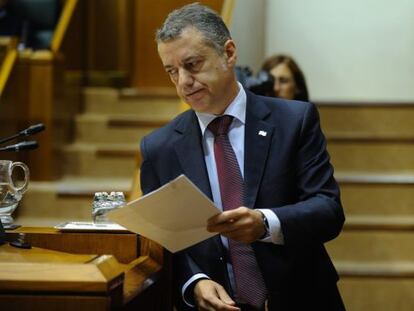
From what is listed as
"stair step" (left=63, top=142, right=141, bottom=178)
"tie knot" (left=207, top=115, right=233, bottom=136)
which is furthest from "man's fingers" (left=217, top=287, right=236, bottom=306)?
"stair step" (left=63, top=142, right=141, bottom=178)

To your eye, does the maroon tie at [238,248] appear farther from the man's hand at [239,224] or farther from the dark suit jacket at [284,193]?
the man's hand at [239,224]

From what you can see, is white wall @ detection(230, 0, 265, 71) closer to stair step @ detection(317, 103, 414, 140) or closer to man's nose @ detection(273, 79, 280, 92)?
stair step @ detection(317, 103, 414, 140)

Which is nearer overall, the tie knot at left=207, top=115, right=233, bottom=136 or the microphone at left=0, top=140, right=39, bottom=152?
the microphone at left=0, top=140, right=39, bottom=152

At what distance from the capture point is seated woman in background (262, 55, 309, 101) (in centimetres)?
412

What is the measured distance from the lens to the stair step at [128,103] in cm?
570

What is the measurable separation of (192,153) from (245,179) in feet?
0.48

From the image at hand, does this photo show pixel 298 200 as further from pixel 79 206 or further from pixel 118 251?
pixel 79 206

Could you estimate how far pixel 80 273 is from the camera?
143 centimetres

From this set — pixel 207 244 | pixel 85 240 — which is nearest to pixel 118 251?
pixel 85 240

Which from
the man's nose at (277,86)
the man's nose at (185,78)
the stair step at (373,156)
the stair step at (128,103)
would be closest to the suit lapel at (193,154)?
the man's nose at (185,78)

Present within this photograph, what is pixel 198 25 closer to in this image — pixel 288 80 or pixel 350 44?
pixel 288 80

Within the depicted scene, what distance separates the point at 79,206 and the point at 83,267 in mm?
3405

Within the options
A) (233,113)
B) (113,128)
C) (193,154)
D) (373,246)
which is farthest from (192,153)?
(113,128)

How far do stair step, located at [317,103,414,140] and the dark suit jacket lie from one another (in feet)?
10.2
